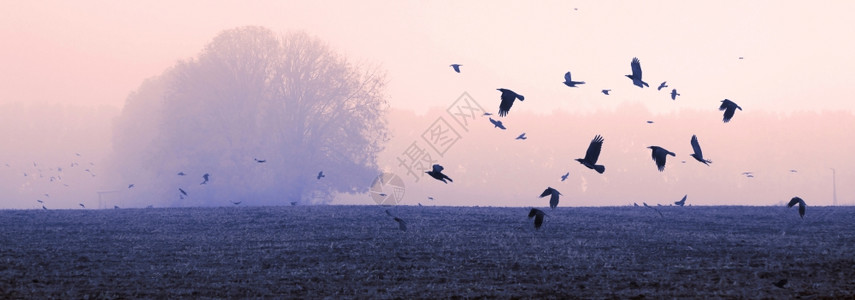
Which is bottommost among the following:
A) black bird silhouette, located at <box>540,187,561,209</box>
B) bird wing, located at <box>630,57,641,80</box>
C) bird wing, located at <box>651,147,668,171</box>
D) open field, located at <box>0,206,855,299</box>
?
open field, located at <box>0,206,855,299</box>

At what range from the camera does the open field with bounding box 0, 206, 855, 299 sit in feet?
53.6

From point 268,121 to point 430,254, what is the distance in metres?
37.8

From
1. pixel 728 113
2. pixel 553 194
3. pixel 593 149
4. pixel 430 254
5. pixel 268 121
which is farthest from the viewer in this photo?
pixel 268 121

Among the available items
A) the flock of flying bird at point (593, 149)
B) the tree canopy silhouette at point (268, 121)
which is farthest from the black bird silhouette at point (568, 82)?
the tree canopy silhouette at point (268, 121)

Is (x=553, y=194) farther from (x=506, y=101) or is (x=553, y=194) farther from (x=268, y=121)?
(x=268, y=121)

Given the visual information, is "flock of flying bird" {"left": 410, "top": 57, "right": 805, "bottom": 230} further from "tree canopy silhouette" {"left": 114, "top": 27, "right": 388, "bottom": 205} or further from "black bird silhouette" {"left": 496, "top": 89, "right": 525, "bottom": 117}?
"tree canopy silhouette" {"left": 114, "top": 27, "right": 388, "bottom": 205}

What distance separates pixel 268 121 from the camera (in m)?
56.8

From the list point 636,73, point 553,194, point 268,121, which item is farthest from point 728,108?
point 268,121

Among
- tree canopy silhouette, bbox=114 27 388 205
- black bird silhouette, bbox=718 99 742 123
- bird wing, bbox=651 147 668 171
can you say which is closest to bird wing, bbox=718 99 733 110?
black bird silhouette, bbox=718 99 742 123

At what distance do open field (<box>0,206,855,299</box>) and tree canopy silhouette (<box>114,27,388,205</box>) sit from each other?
2568cm

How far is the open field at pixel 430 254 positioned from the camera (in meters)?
16.3

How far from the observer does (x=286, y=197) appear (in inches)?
2266

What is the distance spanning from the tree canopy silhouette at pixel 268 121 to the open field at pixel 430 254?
1011 inches

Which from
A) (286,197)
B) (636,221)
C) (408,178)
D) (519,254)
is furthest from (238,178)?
(519,254)
